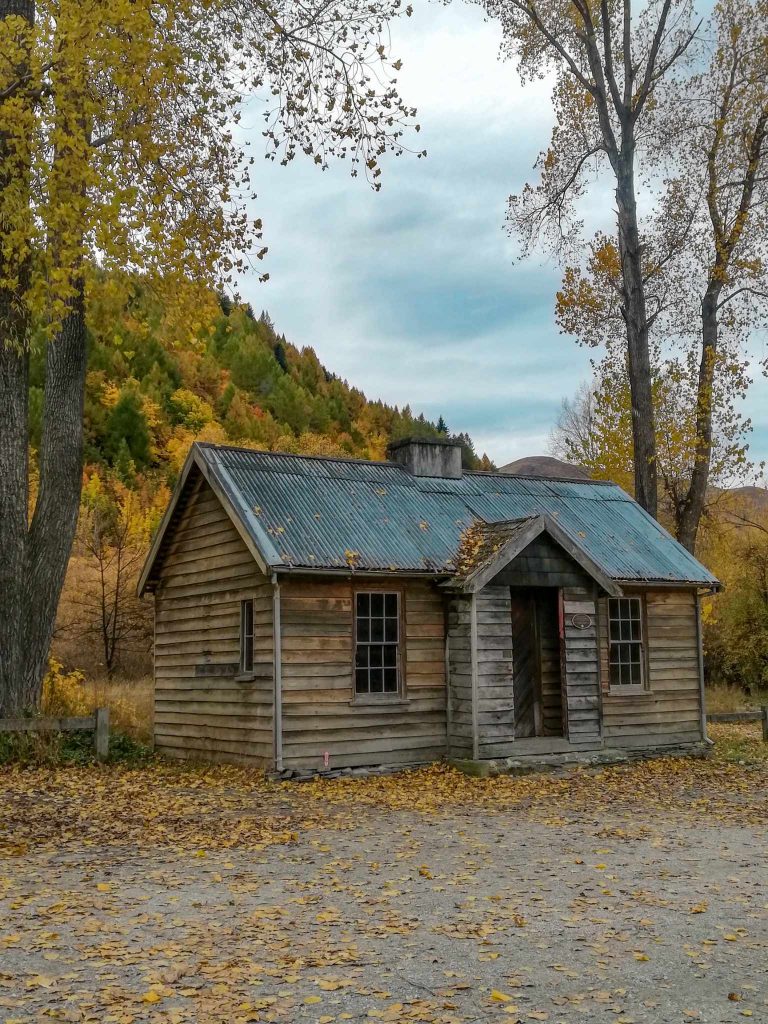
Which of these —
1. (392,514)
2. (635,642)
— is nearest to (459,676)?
(392,514)

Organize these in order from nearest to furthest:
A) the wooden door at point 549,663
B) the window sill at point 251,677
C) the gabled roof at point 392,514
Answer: the window sill at point 251,677, the gabled roof at point 392,514, the wooden door at point 549,663

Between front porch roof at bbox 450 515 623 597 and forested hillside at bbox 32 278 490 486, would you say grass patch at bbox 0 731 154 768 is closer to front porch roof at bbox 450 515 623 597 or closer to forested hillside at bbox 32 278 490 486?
front porch roof at bbox 450 515 623 597

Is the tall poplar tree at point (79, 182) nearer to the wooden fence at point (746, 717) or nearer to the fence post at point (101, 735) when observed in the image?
the fence post at point (101, 735)

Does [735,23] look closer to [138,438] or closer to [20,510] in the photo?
[20,510]

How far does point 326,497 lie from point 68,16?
8387 mm

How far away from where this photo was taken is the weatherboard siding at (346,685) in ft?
50.9

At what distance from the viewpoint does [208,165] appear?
1639 centimetres

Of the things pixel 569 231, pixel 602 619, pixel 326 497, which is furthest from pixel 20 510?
pixel 569 231

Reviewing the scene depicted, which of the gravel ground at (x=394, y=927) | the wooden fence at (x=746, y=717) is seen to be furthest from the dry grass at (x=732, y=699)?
the gravel ground at (x=394, y=927)

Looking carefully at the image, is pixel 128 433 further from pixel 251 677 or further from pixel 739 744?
pixel 251 677

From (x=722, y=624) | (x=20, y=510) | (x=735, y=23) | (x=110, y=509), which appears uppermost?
(x=735, y=23)

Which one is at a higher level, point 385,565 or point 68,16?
point 68,16

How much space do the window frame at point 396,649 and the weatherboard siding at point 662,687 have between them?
13.8ft

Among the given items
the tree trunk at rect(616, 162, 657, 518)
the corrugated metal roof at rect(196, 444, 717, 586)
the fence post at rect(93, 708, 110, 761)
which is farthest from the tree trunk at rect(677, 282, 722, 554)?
the fence post at rect(93, 708, 110, 761)
